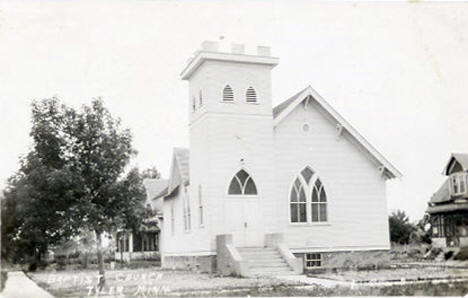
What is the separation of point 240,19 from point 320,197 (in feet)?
26.1

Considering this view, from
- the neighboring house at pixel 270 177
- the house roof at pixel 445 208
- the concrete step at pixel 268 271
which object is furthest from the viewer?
the house roof at pixel 445 208

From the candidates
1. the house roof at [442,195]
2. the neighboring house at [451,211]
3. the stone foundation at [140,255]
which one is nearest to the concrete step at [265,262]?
the neighboring house at [451,211]

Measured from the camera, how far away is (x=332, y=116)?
20.2 metres

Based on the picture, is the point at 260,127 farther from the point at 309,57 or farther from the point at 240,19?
the point at 240,19

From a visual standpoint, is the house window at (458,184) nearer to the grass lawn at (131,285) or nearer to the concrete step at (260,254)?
the concrete step at (260,254)

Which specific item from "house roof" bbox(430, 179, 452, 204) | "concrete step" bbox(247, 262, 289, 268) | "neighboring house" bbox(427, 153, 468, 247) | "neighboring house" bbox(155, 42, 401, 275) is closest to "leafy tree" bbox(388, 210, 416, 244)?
"neighboring house" bbox(427, 153, 468, 247)

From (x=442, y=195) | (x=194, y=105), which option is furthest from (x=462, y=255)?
(x=194, y=105)

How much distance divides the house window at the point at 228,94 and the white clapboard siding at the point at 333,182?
1947mm

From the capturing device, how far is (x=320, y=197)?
2028 cm

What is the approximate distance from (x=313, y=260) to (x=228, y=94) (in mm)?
6291

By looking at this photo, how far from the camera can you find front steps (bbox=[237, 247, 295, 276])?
57.7 feet

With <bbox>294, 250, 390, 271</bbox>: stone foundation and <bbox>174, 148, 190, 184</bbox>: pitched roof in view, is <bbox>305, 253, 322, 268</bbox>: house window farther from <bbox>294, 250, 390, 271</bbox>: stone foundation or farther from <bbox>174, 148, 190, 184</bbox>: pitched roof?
<bbox>174, 148, 190, 184</bbox>: pitched roof

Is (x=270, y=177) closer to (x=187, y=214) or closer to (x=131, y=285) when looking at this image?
A: (x=187, y=214)

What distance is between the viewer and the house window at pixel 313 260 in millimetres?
19984
